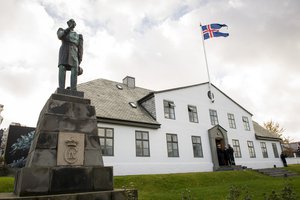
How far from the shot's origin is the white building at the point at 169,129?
1531 centimetres

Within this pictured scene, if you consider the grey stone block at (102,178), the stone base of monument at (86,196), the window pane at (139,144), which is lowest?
the stone base of monument at (86,196)

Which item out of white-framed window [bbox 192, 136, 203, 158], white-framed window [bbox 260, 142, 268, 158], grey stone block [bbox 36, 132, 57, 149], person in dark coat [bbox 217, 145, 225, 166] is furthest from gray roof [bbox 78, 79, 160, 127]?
white-framed window [bbox 260, 142, 268, 158]

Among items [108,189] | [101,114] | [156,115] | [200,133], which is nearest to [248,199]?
[108,189]

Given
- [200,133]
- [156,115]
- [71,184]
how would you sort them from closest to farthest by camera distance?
[71,184], [156,115], [200,133]

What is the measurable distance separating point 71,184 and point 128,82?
18.1m

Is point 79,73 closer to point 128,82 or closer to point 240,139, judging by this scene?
point 128,82

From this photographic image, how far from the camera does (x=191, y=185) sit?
1298 cm

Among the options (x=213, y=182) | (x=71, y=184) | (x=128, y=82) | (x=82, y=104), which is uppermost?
(x=128, y=82)

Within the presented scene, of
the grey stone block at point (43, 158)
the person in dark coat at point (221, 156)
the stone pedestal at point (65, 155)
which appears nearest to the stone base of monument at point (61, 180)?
the stone pedestal at point (65, 155)

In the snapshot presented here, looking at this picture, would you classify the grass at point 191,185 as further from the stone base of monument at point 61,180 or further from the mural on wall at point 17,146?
the mural on wall at point 17,146

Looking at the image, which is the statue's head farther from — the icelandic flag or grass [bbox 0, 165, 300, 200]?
the icelandic flag

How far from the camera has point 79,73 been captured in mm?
7359

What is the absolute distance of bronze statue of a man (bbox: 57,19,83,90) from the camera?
690 cm

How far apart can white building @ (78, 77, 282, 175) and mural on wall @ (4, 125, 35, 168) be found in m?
5.75
